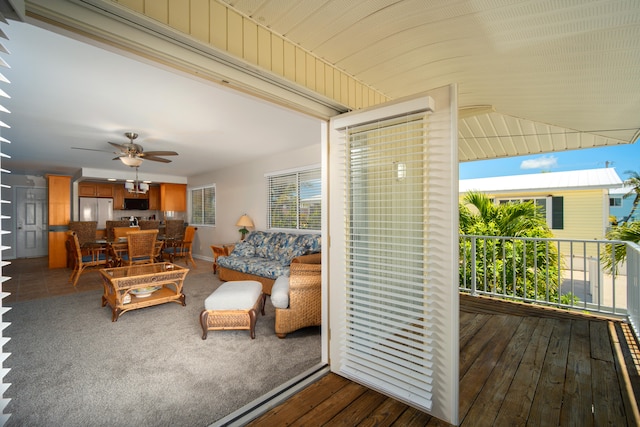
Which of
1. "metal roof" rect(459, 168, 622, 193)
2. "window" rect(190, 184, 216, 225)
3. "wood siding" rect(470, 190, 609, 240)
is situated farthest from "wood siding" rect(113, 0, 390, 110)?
"wood siding" rect(470, 190, 609, 240)

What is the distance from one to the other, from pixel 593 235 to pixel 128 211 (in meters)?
14.1

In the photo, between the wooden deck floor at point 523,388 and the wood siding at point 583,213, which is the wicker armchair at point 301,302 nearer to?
the wooden deck floor at point 523,388

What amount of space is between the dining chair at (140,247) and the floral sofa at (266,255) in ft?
4.55

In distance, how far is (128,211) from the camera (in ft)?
32.3

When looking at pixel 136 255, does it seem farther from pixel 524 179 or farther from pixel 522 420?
pixel 524 179

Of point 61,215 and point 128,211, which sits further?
point 128,211

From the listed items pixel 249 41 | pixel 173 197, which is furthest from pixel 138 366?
pixel 173 197

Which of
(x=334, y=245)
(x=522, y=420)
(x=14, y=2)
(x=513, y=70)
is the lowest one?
(x=522, y=420)

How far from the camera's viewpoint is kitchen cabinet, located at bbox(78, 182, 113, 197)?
868cm

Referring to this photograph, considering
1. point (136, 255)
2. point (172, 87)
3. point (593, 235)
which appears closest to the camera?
point (172, 87)

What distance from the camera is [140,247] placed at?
17.3ft

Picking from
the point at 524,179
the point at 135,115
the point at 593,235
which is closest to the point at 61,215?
the point at 135,115

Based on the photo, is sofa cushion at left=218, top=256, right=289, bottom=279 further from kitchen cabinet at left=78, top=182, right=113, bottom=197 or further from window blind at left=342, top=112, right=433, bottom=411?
kitchen cabinet at left=78, top=182, right=113, bottom=197

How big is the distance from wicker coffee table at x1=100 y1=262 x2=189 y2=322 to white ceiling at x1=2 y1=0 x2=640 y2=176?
2044 millimetres
